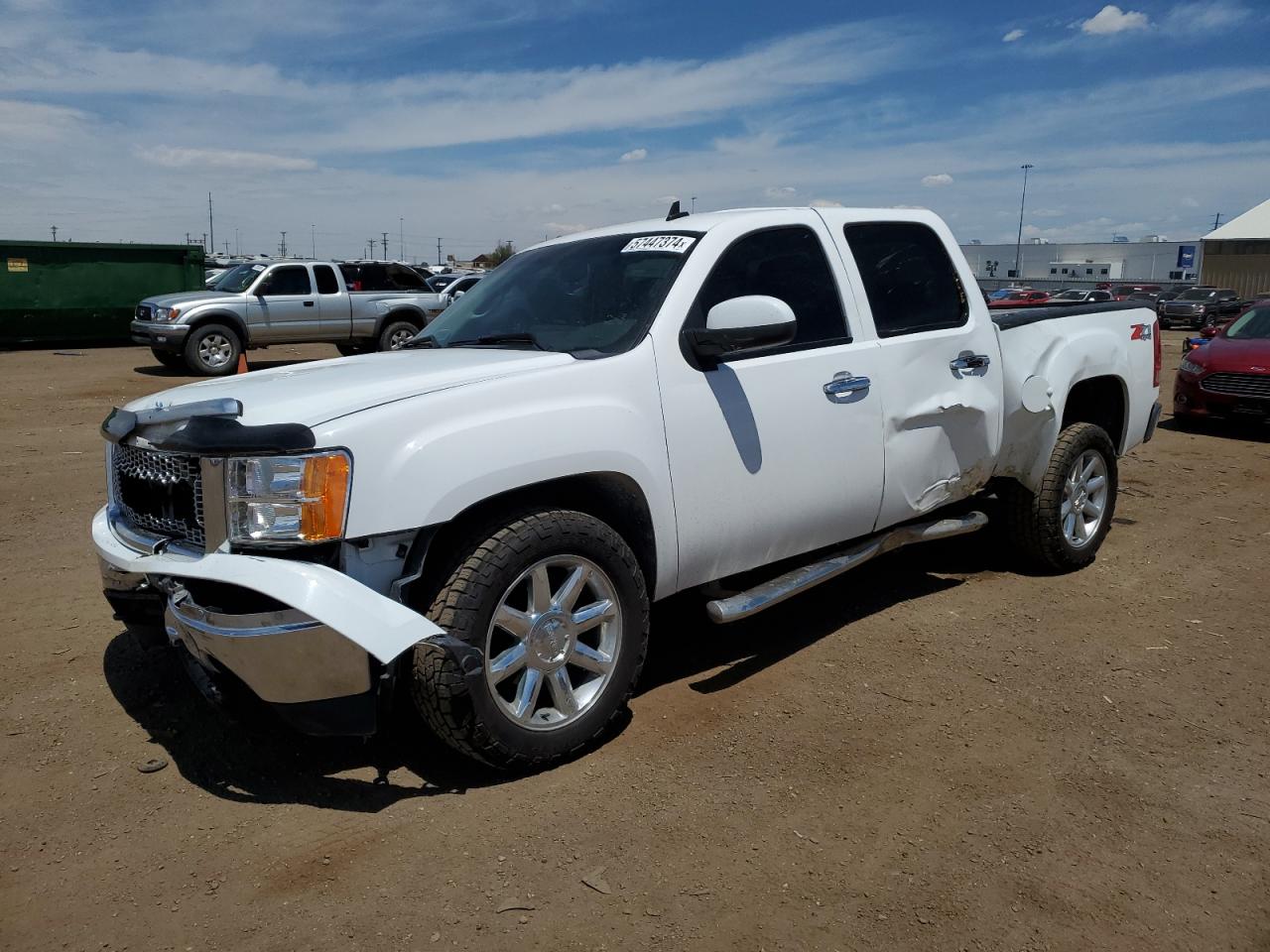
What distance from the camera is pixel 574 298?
4.07 metres

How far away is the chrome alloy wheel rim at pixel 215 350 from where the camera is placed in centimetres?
1589

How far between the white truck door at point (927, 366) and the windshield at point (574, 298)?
40.4 inches

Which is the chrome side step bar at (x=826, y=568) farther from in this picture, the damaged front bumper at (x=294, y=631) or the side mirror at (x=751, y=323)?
the damaged front bumper at (x=294, y=631)

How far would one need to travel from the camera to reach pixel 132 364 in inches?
693

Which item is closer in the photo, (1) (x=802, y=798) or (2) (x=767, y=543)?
(1) (x=802, y=798)

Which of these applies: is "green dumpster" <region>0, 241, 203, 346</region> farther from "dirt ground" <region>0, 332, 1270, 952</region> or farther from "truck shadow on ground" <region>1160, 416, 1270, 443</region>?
"truck shadow on ground" <region>1160, 416, 1270, 443</region>

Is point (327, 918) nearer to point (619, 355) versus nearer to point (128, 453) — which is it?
point (128, 453)

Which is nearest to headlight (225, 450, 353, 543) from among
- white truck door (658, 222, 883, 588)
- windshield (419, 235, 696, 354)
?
windshield (419, 235, 696, 354)

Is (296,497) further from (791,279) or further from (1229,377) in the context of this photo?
(1229,377)

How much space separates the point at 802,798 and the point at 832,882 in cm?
45

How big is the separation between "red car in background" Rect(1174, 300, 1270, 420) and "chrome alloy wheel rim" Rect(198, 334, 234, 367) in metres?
13.5

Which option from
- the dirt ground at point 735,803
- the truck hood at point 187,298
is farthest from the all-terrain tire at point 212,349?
the dirt ground at point 735,803

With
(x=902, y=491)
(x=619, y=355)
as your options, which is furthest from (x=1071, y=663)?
(x=619, y=355)

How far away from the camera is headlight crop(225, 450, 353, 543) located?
113 inches
